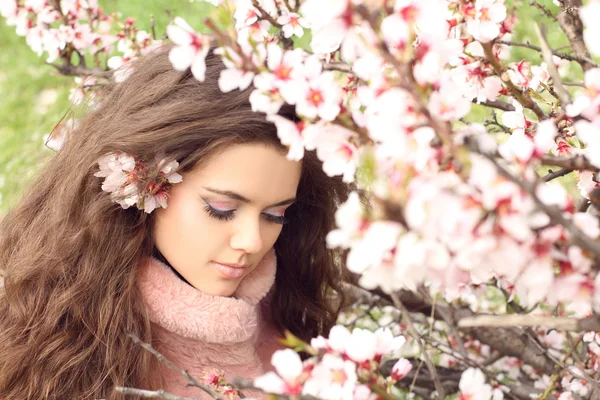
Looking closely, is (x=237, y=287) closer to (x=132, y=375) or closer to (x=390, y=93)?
(x=132, y=375)

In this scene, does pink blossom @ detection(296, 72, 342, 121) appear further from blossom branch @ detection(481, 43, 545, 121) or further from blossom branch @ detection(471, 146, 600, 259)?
blossom branch @ detection(481, 43, 545, 121)

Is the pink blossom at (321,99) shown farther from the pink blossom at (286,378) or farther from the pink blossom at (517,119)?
the pink blossom at (517,119)

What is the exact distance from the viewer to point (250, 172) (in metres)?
1.22

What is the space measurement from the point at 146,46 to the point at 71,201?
648 millimetres

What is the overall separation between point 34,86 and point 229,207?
12.2 ft

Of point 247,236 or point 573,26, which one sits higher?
point 573,26

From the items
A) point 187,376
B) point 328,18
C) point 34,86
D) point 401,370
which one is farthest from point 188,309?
point 34,86

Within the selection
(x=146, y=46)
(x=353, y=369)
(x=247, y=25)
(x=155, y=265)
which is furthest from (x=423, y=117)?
(x=146, y=46)

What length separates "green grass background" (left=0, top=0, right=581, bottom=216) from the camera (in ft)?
11.5

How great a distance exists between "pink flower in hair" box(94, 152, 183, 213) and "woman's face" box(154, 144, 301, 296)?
0.9 inches

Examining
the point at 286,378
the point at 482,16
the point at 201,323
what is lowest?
the point at 201,323

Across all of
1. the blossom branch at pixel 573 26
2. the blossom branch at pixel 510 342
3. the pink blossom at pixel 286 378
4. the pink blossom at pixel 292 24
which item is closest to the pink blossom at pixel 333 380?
the pink blossom at pixel 286 378

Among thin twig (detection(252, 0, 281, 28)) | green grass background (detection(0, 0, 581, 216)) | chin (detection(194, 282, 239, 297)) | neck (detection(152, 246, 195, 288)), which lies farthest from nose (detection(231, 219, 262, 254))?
green grass background (detection(0, 0, 581, 216))

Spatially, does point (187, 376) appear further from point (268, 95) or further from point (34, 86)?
point (34, 86)
